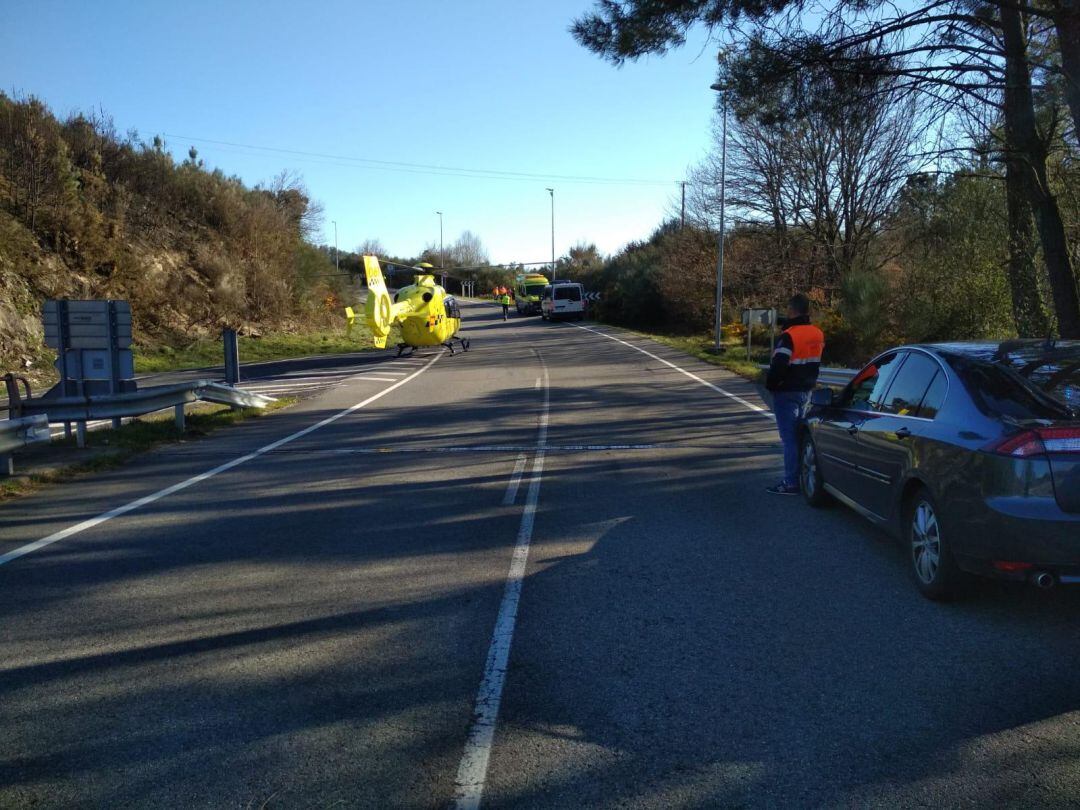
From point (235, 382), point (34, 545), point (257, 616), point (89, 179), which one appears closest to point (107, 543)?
point (34, 545)

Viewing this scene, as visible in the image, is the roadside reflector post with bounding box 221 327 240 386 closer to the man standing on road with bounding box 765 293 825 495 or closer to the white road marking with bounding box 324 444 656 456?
the white road marking with bounding box 324 444 656 456

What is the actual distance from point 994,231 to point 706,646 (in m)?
16.7

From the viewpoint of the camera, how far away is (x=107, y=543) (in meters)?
7.37

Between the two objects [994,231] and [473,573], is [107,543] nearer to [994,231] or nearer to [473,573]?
[473,573]

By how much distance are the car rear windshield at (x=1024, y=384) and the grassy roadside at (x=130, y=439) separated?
29.2ft

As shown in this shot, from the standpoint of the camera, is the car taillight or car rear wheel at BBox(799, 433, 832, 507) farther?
car rear wheel at BBox(799, 433, 832, 507)

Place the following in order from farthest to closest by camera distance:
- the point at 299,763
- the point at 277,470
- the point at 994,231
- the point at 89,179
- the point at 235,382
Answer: the point at 89,179
the point at 235,382
the point at 994,231
the point at 277,470
the point at 299,763

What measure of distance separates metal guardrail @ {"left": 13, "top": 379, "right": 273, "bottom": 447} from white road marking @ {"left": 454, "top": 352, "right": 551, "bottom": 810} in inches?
291

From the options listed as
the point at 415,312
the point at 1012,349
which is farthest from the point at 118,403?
the point at 415,312

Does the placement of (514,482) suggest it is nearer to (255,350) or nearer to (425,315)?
(425,315)

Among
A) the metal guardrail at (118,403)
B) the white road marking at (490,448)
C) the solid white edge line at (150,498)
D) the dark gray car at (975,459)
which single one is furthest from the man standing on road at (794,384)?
the metal guardrail at (118,403)

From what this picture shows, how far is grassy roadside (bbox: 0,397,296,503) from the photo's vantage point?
998 cm

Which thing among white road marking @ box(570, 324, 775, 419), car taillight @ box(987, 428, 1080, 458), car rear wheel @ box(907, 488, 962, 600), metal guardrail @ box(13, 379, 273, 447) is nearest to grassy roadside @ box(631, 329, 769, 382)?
white road marking @ box(570, 324, 775, 419)

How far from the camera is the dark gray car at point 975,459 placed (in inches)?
188
